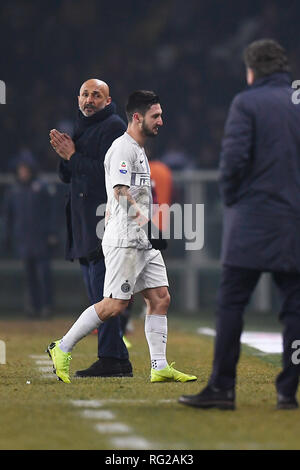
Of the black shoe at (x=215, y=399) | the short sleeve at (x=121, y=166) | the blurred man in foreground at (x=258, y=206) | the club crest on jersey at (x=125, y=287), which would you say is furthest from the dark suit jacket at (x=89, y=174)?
the black shoe at (x=215, y=399)

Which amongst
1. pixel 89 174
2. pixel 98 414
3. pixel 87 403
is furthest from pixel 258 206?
pixel 89 174

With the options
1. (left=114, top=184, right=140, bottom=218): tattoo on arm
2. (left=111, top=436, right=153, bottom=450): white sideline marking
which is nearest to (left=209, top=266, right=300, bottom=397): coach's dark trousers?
(left=111, top=436, right=153, bottom=450): white sideline marking

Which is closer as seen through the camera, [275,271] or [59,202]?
[275,271]

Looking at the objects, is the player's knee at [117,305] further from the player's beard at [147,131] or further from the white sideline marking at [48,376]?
the player's beard at [147,131]

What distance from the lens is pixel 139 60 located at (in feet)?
75.7

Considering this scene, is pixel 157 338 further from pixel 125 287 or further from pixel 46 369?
pixel 46 369

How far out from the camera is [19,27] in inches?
918

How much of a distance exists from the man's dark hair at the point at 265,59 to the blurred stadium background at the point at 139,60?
1418 centimetres

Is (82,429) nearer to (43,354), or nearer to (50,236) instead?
(43,354)

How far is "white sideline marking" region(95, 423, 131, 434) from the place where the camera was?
18.8 ft

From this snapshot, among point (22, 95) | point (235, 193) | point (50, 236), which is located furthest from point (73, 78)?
point (235, 193)

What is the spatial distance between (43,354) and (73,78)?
503 inches

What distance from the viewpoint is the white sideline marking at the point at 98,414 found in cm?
623

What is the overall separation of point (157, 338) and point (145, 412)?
1709mm
